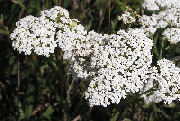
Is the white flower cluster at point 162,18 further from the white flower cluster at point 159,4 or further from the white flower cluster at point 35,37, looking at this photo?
the white flower cluster at point 35,37

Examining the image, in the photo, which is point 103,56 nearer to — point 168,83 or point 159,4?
point 168,83

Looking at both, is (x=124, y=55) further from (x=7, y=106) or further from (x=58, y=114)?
(x=7, y=106)

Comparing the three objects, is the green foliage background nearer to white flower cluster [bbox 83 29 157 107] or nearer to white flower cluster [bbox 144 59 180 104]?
white flower cluster [bbox 144 59 180 104]

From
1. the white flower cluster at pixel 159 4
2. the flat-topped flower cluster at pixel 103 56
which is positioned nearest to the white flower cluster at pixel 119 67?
the flat-topped flower cluster at pixel 103 56

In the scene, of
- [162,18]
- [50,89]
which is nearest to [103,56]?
[162,18]

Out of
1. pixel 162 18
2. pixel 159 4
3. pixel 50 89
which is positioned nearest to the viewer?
pixel 162 18

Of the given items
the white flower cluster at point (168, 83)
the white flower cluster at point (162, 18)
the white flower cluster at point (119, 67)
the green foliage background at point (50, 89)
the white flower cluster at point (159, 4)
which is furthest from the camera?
the white flower cluster at point (159, 4)

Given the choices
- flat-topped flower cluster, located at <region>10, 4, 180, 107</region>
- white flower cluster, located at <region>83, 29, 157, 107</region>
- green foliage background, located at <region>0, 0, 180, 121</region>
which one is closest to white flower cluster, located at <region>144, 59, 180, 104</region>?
flat-topped flower cluster, located at <region>10, 4, 180, 107</region>
